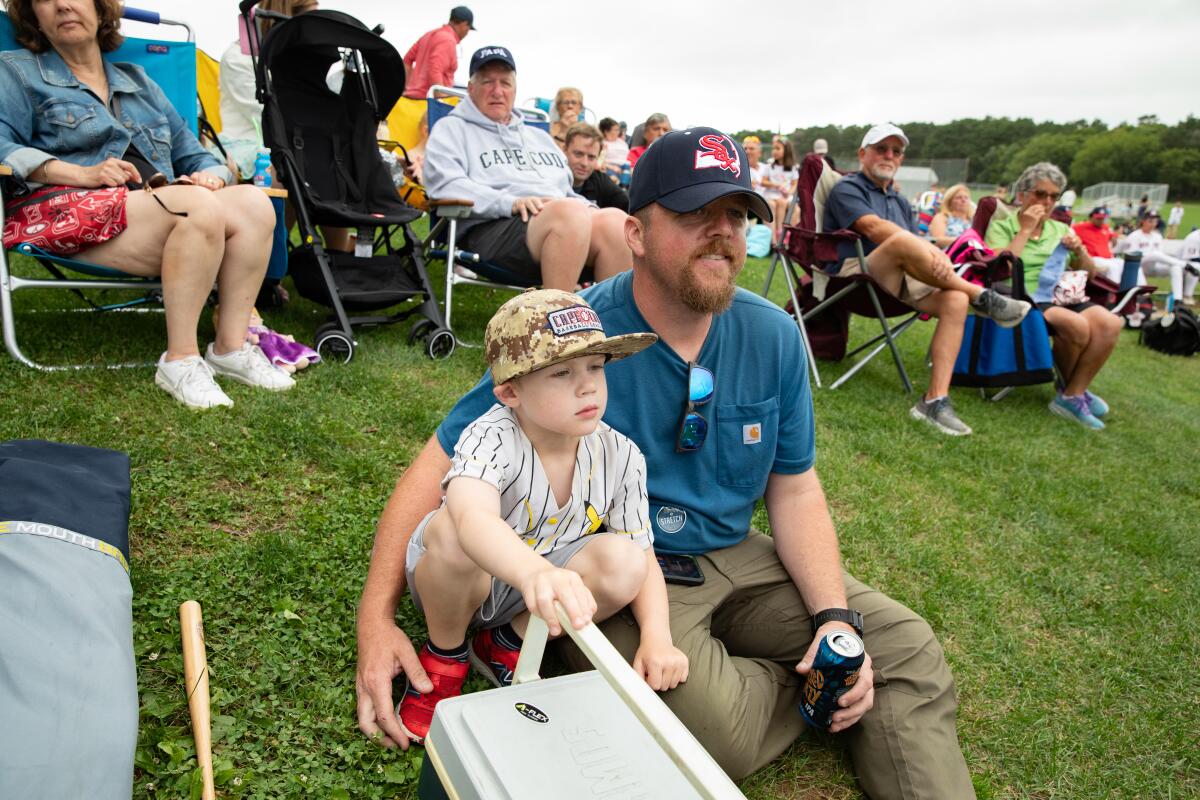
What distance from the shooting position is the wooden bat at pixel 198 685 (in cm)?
149

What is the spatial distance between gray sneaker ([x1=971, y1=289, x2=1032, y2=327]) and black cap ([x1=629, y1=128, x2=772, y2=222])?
11.5 ft

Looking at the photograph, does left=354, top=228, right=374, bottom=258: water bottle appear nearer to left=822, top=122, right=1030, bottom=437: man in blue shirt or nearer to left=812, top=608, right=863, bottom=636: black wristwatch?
left=822, top=122, right=1030, bottom=437: man in blue shirt

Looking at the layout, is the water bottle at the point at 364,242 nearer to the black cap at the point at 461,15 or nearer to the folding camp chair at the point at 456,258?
the folding camp chair at the point at 456,258

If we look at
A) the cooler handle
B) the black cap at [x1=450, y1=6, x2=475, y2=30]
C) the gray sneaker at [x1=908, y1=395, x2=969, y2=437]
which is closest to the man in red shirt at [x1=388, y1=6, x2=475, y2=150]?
the black cap at [x1=450, y1=6, x2=475, y2=30]

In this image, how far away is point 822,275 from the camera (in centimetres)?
533

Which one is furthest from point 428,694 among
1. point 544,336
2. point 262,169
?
point 262,169

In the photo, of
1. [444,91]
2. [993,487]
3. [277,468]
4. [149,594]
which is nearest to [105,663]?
[149,594]

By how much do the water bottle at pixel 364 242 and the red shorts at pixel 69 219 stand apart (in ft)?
4.80

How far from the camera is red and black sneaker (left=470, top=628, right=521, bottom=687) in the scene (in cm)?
187

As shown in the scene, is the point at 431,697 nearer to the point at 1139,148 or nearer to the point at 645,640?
the point at 645,640

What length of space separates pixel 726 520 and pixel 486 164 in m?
3.38

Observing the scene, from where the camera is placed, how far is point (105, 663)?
140 cm

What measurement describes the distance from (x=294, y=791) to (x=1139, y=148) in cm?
8747

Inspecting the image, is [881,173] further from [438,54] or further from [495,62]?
[438,54]
